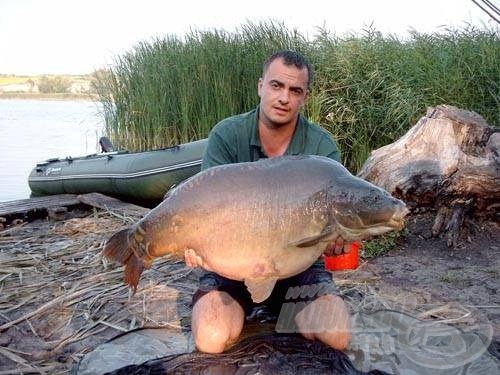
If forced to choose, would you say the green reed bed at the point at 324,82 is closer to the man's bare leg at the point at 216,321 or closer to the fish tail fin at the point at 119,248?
the man's bare leg at the point at 216,321

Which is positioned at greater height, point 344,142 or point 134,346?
point 344,142

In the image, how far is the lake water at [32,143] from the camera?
37.4 feet

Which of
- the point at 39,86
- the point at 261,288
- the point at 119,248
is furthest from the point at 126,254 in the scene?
the point at 39,86

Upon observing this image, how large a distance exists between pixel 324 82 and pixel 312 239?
20.5 ft

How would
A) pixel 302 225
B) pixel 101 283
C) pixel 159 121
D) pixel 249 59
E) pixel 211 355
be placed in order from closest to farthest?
pixel 302 225 → pixel 211 355 → pixel 101 283 → pixel 249 59 → pixel 159 121

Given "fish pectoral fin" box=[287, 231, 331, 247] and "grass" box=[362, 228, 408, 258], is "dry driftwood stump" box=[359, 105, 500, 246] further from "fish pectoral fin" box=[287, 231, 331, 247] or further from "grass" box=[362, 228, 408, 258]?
"fish pectoral fin" box=[287, 231, 331, 247]

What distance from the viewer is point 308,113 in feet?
27.1

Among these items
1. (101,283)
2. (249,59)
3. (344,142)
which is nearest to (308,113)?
(344,142)

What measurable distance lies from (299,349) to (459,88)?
4956 mm

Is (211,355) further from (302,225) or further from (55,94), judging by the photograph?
(55,94)

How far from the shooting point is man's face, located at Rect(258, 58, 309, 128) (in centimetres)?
310

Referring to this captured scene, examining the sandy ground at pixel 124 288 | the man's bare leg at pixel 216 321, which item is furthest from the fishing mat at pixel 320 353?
the sandy ground at pixel 124 288

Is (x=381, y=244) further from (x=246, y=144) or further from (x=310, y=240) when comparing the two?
(x=310, y=240)

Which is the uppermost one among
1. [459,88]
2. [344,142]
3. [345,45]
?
[345,45]
